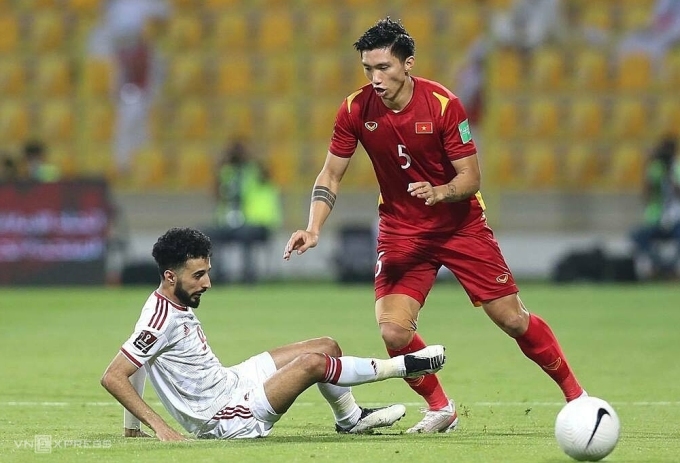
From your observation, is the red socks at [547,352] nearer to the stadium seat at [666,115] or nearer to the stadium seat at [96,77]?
the stadium seat at [666,115]

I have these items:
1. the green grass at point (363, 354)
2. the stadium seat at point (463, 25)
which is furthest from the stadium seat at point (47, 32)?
the stadium seat at point (463, 25)

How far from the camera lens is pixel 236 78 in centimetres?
2078

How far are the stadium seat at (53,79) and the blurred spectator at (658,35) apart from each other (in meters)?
8.92

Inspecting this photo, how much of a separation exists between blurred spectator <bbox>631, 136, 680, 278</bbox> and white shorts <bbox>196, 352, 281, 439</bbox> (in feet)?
41.1

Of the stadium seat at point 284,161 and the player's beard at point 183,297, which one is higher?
the player's beard at point 183,297

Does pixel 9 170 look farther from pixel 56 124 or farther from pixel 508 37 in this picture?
pixel 508 37

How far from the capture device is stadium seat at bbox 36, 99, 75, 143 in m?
20.5

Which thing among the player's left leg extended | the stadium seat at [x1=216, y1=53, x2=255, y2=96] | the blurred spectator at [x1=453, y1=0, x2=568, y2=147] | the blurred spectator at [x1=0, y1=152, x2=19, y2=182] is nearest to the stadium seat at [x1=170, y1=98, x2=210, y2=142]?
the stadium seat at [x1=216, y1=53, x2=255, y2=96]

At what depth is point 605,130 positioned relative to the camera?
20.3 metres

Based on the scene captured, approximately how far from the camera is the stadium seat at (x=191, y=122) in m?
20.6

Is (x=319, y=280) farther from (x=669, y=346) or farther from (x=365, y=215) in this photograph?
(x=669, y=346)

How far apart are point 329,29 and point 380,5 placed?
91 centimetres

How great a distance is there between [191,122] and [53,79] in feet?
7.72

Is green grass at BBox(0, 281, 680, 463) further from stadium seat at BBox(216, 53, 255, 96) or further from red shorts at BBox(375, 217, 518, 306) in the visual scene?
stadium seat at BBox(216, 53, 255, 96)
